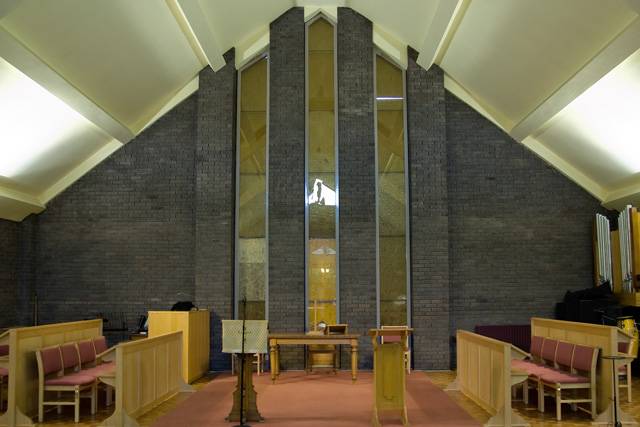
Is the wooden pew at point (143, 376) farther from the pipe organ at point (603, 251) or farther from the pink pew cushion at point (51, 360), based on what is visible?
the pipe organ at point (603, 251)

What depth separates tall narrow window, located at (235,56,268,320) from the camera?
36.8ft

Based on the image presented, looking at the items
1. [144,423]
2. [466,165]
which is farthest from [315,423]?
[466,165]

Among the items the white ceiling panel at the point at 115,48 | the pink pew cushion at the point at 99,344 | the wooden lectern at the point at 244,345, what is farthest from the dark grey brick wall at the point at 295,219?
the wooden lectern at the point at 244,345

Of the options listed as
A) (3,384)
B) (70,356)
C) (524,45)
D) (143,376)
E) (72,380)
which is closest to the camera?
(72,380)

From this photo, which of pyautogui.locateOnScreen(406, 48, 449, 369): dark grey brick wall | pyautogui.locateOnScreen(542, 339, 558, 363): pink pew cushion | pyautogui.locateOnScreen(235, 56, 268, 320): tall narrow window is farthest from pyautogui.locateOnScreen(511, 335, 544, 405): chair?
pyautogui.locateOnScreen(235, 56, 268, 320): tall narrow window

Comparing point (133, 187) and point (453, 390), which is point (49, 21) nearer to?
point (133, 187)

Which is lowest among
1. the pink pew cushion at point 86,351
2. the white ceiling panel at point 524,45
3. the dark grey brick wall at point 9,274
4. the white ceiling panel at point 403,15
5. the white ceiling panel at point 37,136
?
the pink pew cushion at point 86,351

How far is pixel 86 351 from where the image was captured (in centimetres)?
841

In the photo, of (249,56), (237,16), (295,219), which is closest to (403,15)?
(237,16)

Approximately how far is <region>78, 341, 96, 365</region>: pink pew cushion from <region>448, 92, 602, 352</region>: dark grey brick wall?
5.76 meters

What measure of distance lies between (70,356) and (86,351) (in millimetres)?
459

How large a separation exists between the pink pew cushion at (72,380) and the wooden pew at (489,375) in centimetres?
422

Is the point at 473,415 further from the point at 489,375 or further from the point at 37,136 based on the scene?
the point at 37,136

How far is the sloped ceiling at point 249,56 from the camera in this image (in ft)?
25.1
